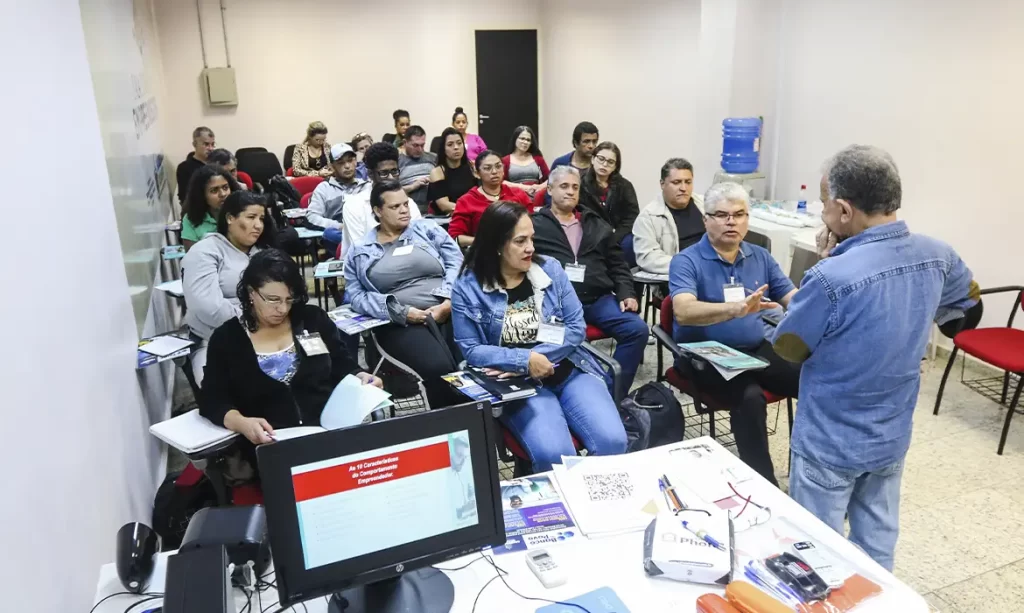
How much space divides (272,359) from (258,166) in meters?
5.94

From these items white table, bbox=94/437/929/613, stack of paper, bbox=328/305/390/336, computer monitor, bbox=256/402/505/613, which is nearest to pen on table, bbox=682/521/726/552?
white table, bbox=94/437/929/613

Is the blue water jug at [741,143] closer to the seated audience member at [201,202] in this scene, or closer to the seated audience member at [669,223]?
the seated audience member at [669,223]

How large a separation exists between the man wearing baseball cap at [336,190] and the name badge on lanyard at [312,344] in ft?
8.83

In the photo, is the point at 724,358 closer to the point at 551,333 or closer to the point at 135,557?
the point at 551,333

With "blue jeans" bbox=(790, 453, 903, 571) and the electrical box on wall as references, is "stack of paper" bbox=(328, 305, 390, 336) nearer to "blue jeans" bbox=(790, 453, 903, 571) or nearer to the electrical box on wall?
"blue jeans" bbox=(790, 453, 903, 571)

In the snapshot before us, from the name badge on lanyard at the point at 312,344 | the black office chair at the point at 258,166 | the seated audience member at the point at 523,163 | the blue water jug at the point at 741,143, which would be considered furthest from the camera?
the black office chair at the point at 258,166

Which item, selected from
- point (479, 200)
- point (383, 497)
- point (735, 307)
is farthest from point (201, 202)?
point (383, 497)

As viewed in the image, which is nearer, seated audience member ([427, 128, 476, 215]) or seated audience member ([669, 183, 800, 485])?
seated audience member ([669, 183, 800, 485])

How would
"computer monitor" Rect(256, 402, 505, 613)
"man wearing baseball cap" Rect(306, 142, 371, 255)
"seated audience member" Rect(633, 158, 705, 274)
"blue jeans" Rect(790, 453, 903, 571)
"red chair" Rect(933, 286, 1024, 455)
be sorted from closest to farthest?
"computer monitor" Rect(256, 402, 505, 613), "blue jeans" Rect(790, 453, 903, 571), "red chair" Rect(933, 286, 1024, 455), "seated audience member" Rect(633, 158, 705, 274), "man wearing baseball cap" Rect(306, 142, 371, 255)

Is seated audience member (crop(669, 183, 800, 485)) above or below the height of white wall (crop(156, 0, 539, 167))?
below

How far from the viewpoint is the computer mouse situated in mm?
1552

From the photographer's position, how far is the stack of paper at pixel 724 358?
2.60 m

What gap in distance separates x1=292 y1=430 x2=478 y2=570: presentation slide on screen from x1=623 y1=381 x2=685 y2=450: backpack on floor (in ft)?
4.49

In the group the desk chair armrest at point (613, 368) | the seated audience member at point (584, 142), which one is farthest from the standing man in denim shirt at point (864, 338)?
the seated audience member at point (584, 142)
